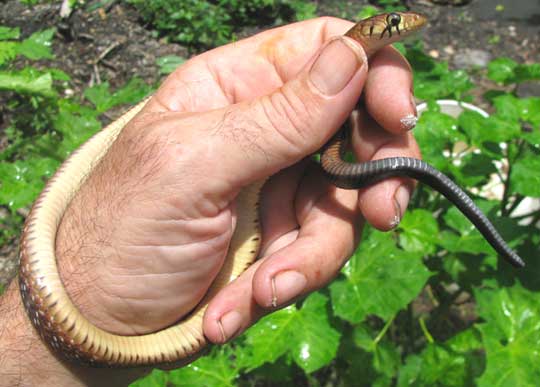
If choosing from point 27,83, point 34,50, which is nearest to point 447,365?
point 27,83

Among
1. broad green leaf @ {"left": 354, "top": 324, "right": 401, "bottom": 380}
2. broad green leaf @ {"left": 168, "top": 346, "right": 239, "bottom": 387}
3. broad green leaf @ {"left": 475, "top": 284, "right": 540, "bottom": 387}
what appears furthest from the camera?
broad green leaf @ {"left": 354, "top": 324, "right": 401, "bottom": 380}

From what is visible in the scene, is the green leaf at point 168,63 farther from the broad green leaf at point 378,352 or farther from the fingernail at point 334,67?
the fingernail at point 334,67

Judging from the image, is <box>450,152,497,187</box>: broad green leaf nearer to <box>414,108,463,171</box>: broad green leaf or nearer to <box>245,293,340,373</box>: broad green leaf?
<box>414,108,463,171</box>: broad green leaf

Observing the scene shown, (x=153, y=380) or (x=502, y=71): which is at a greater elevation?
(x=502, y=71)

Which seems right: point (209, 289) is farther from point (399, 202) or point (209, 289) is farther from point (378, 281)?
point (399, 202)

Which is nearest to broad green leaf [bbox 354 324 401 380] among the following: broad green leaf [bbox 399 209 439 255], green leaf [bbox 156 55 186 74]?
broad green leaf [bbox 399 209 439 255]

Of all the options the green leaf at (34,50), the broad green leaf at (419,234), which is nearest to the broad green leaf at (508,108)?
the broad green leaf at (419,234)
